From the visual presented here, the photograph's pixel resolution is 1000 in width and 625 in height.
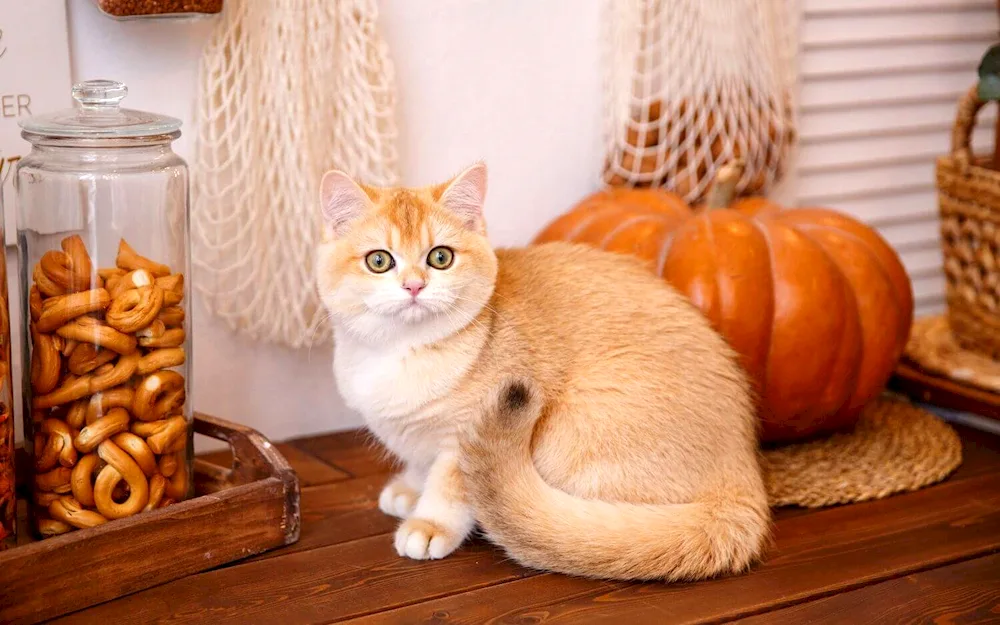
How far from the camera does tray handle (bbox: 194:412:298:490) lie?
Answer: 1.49m

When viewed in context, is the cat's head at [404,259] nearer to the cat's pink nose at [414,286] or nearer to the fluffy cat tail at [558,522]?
the cat's pink nose at [414,286]

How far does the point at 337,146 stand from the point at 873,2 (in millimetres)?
1370

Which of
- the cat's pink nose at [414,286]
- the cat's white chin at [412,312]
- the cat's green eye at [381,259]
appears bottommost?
the cat's white chin at [412,312]

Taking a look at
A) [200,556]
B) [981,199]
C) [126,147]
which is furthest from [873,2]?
[200,556]

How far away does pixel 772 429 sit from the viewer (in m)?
1.83

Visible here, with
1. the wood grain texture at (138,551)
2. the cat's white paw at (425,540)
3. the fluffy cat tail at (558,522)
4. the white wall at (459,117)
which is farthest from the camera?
the white wall at (459,117)

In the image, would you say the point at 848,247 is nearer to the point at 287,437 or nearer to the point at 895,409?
the point at 895,409

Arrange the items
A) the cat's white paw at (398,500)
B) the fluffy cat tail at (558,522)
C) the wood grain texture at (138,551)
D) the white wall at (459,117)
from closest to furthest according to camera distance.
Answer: the wood grain texture at (138,551) → the fluffy cat tail at (558,522) → the cat's white paw at (398,500) → the white wall at (459,117)

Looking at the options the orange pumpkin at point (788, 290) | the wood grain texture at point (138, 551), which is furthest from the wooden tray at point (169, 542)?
the orange pumpkin at point (788, 290)

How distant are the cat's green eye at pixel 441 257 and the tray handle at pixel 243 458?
0.36 meters

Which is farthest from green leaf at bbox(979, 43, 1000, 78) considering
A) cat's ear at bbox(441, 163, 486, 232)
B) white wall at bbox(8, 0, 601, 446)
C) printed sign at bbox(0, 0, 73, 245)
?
printed sign at bbox(0, 0, 73, 245)

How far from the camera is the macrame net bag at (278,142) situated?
1.68m

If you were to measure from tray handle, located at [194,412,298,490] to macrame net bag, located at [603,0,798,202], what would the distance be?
0.93 metres

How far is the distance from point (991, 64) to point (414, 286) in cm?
129
